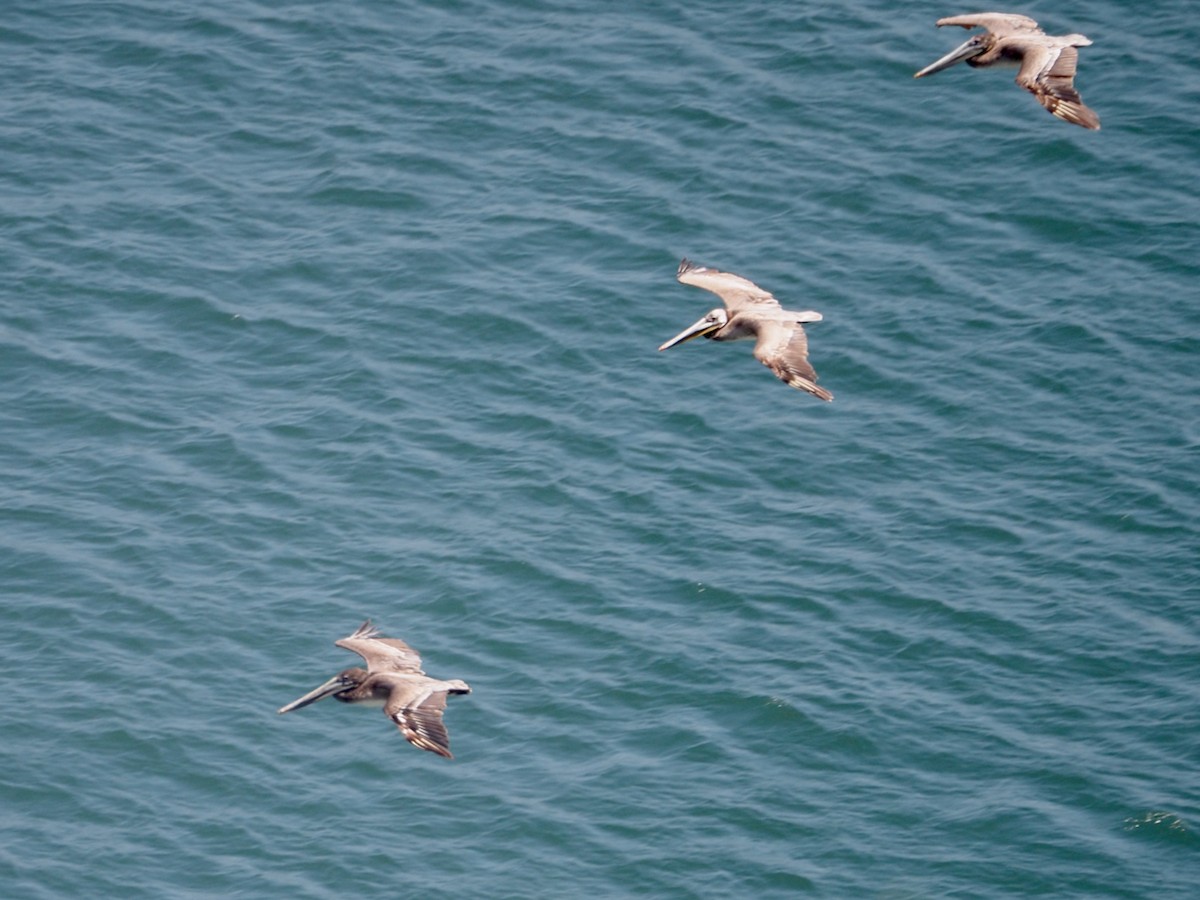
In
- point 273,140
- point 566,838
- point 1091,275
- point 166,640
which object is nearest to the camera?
point 566,838

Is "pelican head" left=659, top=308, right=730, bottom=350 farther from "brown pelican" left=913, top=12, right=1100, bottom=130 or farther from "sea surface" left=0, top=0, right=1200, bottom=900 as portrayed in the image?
"sea surface" left=0, top=0, right=1200, bottom=900

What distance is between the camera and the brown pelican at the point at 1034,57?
26.7 meters

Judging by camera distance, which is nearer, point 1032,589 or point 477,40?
point 1032,589

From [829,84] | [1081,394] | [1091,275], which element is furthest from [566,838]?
[829,84]

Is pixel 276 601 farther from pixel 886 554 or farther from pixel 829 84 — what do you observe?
pixel 829 84

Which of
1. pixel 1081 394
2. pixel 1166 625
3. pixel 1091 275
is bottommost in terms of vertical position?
pixel 1166 625

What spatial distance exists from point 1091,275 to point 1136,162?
4.57 metres

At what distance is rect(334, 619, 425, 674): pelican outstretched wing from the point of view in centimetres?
2859

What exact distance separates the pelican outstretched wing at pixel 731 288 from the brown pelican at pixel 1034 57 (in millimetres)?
4047

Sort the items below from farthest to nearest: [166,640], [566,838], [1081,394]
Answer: [1081,394], [166,640], [566,838]

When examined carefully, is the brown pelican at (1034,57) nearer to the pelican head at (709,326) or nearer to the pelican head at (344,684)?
the pelican head at (709,326)

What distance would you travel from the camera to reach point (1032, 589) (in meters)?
40.6

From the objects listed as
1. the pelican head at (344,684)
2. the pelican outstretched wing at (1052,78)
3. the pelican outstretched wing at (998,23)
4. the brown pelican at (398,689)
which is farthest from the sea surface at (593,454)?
the pelican outstretched wing at (1052,78)

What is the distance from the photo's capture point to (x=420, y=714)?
25938 mm
